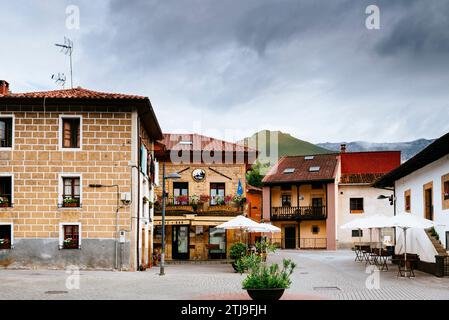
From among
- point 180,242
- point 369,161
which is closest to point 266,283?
point 180,242

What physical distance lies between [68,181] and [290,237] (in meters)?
33.7

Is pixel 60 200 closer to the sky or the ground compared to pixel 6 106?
closer to the ground

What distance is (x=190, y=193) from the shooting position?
4034 cm

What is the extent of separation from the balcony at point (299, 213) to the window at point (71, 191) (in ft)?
104

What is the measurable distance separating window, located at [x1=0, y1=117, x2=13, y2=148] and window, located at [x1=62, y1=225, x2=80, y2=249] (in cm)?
412

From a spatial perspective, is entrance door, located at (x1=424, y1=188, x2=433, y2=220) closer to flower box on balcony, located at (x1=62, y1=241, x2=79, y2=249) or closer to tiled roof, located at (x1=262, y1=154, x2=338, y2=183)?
flower box on balcony, located at (x1=62, y1=241, x2=79, y2=249)

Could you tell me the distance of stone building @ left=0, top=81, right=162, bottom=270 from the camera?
2762cm

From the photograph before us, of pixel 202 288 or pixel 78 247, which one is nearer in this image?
pixel 202 288

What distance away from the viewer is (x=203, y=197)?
39219 mm

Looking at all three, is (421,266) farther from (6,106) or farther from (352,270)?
(6,106)

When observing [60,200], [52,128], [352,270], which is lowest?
[352,270]
